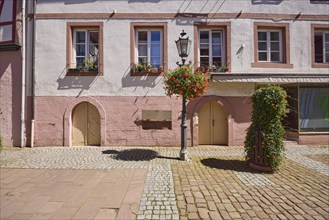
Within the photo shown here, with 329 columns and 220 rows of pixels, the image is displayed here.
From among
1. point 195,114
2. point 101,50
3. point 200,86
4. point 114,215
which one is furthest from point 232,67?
point 114,215

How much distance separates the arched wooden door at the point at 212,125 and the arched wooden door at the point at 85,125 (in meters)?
4.73

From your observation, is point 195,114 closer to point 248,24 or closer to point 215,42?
point 215,42

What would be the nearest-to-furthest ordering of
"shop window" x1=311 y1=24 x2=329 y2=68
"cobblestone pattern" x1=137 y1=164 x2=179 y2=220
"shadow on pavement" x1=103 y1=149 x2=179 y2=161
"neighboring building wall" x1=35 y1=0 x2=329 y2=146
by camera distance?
"cobblestone pattern" x1=137 y1=164 x2=179 y2=220 < "shadow on pavement" x1=103 y1=149 x2=179 y2=161 < "neighboring building wall" x1=35 y1=0 x2=329 y2=146 < "shop window" x1=311 y1=24 x2=329 y2=68

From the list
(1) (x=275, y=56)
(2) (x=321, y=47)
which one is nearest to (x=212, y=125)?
(1) (x=275, y=56)

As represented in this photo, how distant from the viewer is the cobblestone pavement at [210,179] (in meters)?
3.54

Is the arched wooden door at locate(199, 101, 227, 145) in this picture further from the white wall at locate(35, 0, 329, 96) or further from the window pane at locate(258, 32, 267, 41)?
the window pane at locate(258, 32, 267, 41)

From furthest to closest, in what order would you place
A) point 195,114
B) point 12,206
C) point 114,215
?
1. point 195,114
2. point 12,206
3. point 114,215

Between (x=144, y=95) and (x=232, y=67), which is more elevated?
(x=232, y=67)

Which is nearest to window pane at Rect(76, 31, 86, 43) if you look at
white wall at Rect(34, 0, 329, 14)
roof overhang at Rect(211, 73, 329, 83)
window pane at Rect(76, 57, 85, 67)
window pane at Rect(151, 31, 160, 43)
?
window pane at Rect(76, 57, 85, 67)

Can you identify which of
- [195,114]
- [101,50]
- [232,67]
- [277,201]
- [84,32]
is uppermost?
[84,32]

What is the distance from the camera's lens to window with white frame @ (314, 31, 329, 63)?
9438 millimetres

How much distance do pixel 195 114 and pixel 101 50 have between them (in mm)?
4992

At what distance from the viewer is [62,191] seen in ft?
14.1

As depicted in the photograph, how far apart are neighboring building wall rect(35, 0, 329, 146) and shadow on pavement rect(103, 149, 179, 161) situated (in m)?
0.93
